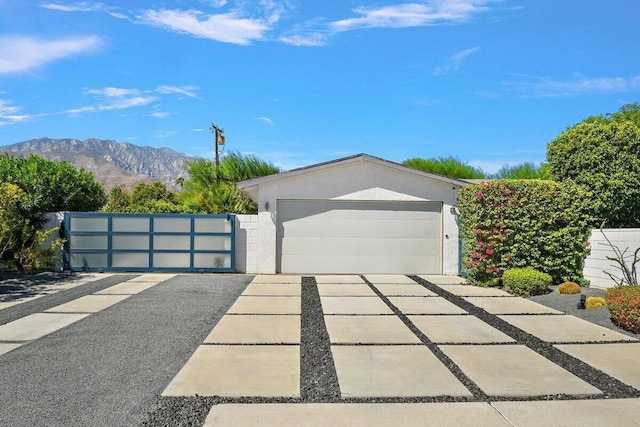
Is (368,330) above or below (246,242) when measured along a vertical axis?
below

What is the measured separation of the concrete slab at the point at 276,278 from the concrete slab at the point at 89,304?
3.20 m

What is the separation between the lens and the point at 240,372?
397cm

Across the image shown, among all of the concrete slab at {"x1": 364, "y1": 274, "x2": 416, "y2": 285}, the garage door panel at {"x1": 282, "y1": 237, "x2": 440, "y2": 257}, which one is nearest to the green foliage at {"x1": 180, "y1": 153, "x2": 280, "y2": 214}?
the garage door panel at {"x1": 282, "y1": 237, "x2": 440, "y2": 257}

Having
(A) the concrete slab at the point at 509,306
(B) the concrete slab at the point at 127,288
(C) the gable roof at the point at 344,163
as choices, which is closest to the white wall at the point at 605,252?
(A) the concrete slab at the point at 509,306

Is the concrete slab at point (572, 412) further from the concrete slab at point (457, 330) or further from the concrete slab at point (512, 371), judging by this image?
the concrete slab at point (457, 330)

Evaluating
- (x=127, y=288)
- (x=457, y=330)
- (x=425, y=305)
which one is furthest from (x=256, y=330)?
(x=127, y=288)

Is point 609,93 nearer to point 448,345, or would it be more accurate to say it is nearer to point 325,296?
point 325,296

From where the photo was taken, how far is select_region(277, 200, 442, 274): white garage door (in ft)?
38.1

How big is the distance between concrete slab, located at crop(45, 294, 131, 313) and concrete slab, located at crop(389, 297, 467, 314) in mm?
4905

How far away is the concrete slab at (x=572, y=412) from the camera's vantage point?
2.98 metres

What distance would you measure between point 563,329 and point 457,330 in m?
1.47

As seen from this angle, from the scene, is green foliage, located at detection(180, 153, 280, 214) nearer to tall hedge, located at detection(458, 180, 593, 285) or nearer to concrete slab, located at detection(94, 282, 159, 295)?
concrete slab, located at detection(94, 282, 159, 295)

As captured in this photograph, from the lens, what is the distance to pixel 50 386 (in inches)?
142

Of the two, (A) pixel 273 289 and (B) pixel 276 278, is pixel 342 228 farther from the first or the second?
(A) pixel 273 289
